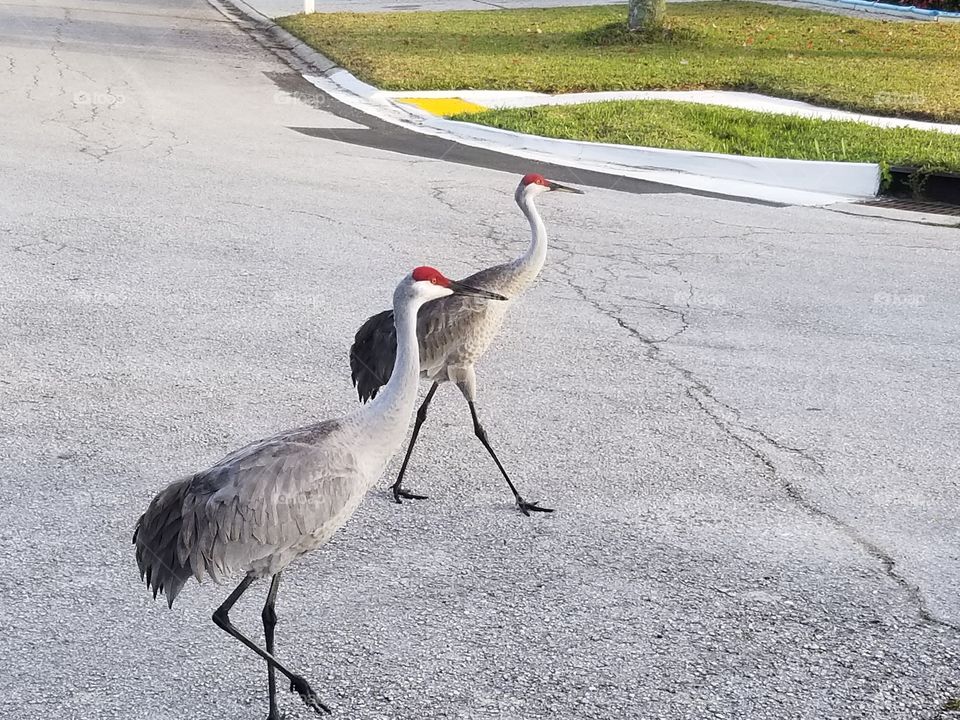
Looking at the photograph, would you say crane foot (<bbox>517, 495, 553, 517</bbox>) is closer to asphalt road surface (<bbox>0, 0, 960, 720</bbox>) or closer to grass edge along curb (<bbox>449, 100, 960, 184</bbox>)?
asphalt road surface (<bbox>0, 0, 960, 720</bbox>)

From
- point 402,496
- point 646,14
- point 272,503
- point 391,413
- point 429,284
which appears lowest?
point 402,496

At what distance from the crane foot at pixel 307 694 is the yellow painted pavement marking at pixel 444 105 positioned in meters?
11.5

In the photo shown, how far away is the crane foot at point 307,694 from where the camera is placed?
13.0 ft

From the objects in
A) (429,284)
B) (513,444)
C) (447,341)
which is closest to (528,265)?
(447,341)

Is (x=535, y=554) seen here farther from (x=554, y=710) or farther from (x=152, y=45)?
(x=152, y=45)

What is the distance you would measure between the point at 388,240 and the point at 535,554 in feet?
15.9

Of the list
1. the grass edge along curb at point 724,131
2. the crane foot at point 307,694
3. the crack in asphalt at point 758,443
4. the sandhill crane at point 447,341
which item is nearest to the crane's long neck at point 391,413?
the crane foot at point 307,694

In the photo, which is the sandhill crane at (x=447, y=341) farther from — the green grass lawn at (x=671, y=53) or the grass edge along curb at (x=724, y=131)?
the green grass lawn at (x=671, y=53)

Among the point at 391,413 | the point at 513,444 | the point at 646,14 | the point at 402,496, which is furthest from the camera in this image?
the point at 646,14

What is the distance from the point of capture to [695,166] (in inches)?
510

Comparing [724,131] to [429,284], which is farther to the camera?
[724,131]

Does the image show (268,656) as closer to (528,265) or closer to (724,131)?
(528,265)

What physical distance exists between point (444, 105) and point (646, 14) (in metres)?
6.03

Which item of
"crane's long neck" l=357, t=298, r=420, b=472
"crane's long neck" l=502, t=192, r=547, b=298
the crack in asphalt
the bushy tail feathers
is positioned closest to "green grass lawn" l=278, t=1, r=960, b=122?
the crack in asphalt
